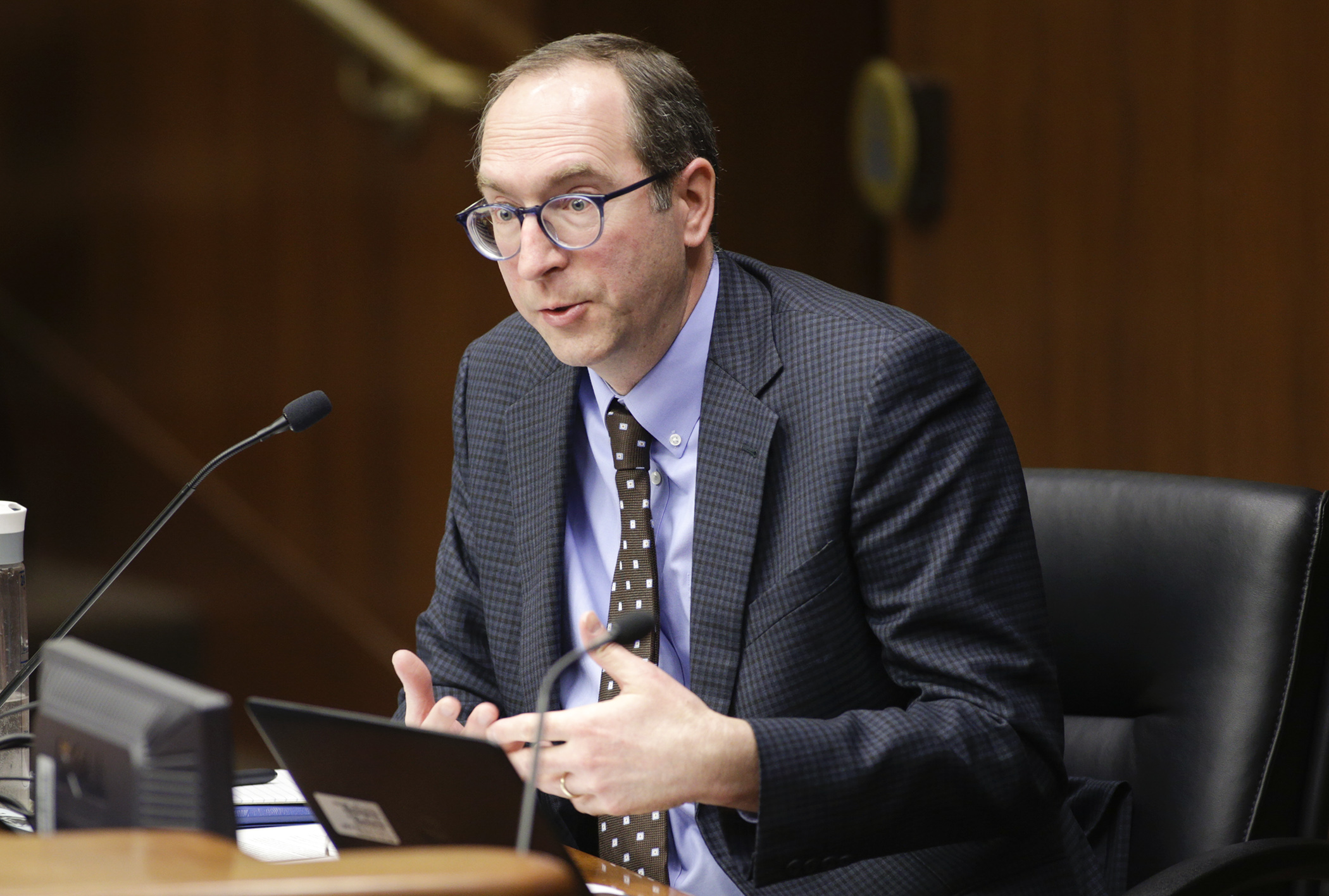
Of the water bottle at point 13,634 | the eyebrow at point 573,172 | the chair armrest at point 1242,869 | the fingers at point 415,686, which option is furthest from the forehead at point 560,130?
the chair armrest at point 1242,869

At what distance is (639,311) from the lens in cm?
148

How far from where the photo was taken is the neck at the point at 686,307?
152cm

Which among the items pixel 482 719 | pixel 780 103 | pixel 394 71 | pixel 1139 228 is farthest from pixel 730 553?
pixel 394 71

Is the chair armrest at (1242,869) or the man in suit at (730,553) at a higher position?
the man in suit at (730,553)

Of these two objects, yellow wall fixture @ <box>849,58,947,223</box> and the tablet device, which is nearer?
the tablet device

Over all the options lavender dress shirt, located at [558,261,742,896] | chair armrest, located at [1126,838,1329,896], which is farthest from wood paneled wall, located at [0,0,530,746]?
chair armrest, located at [1126,838,1329,896]

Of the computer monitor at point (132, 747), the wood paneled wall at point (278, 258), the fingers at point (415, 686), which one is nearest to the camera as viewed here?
the computer monitor at point (132, 747)

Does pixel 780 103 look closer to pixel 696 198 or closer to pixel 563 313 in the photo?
pixel 696 198

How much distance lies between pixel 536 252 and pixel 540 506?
Result: 0.97 feet

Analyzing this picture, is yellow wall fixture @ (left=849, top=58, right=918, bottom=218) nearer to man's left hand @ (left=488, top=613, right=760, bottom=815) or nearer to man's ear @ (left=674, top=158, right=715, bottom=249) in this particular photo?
man's ear @ (left=674, top=158, right=715, bottom=249)

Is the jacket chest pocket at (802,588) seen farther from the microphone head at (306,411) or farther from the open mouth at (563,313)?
the microphone head at (306,411)

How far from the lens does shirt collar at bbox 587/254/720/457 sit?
1510mm

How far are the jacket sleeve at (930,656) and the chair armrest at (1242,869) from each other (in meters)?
0.15

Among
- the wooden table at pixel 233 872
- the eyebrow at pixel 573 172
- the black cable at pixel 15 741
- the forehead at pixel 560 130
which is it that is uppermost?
the forehead at pixel 560 130
